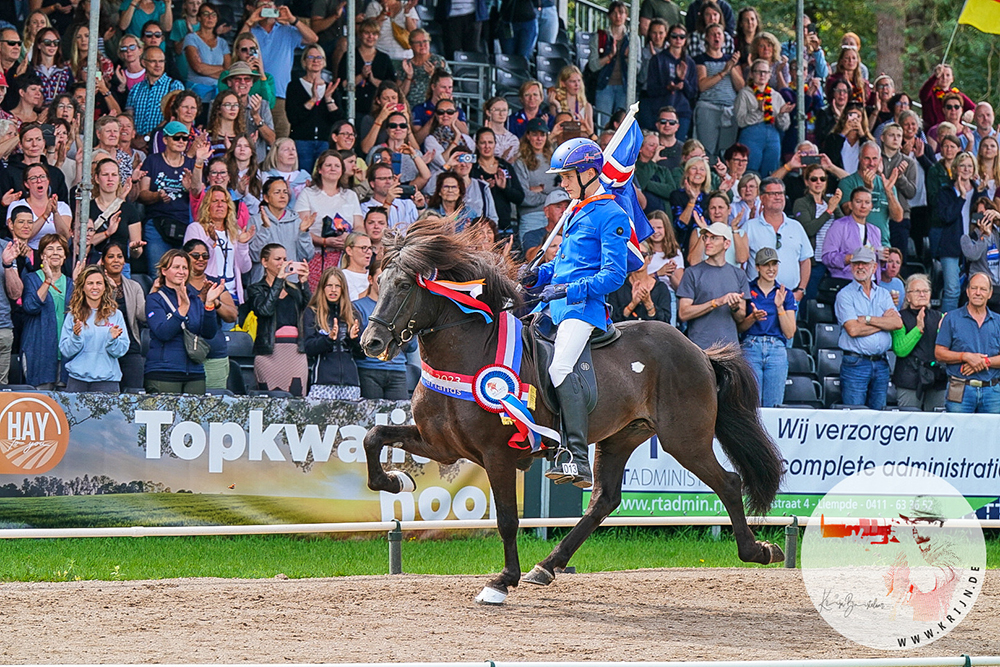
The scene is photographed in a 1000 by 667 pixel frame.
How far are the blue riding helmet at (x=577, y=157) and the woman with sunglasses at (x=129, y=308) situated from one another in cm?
451

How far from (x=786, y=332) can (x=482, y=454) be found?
6.07 m

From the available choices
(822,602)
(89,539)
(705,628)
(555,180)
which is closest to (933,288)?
(555,180)

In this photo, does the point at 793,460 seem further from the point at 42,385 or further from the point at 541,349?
the point at 42,385

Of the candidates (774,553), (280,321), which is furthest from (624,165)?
(280,321)

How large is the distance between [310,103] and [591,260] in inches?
259

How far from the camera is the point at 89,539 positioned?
11.1m

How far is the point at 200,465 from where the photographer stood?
34.7 feet

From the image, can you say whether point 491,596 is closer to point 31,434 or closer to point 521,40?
point 31,434

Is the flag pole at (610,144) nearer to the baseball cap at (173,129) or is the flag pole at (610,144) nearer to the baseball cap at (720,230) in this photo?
the baseball cap at (720,230)

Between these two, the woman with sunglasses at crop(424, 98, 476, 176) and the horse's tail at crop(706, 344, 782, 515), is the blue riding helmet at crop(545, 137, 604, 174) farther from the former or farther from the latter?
the woman with sunglasses at crop(424, 98, 476, 176)

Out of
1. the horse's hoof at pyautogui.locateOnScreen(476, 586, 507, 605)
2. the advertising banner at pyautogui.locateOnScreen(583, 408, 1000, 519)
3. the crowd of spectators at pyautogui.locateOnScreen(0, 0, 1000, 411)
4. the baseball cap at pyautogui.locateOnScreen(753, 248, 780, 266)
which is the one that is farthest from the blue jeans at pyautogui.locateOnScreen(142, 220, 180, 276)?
the baseball cap at pyautogui.locateOnScreen(753, 248, 780, 266)

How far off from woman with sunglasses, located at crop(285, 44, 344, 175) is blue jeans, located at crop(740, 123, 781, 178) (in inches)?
210

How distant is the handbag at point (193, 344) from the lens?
1114cm

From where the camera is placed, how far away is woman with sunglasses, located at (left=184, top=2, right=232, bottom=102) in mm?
14078
